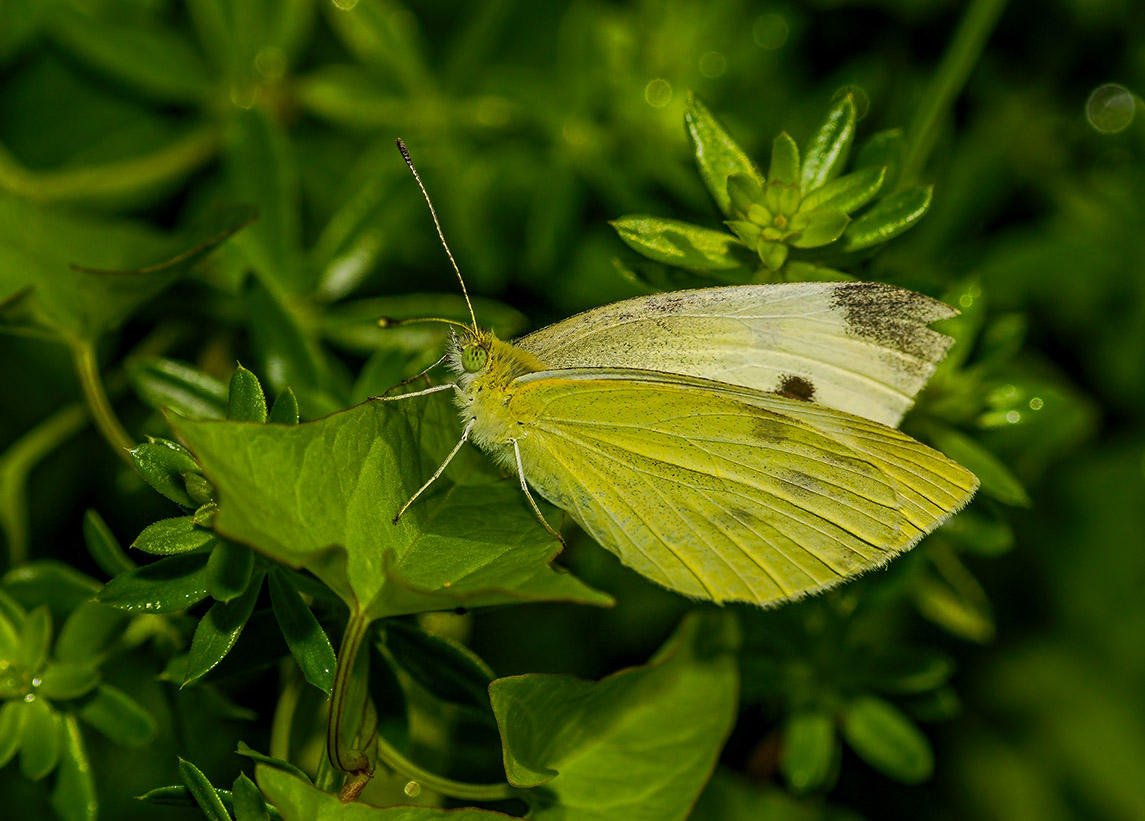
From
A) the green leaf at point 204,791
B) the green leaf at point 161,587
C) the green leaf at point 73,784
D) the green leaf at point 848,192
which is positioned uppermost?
the green leaf at point 848,192

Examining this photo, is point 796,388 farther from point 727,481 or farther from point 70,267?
point 70,267

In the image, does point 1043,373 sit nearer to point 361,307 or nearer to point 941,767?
point 941,767

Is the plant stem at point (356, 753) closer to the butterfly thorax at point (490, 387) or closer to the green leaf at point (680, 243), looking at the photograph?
the butterfly thorax at point (490, 387)

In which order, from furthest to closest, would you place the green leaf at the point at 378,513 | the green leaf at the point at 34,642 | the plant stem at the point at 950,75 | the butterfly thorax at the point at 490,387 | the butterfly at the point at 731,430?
the plant stem at the point at 950,75
the butterfly thorax at the point at 490,387
the butterfly at the point at 731,430
the green leaf at the point at 34,642
the green leaf at the point at 378,513

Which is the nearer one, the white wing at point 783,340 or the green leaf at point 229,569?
the green leaf at point 229,569

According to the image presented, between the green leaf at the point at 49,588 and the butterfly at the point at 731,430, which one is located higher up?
the butterfly at the point at 731,430

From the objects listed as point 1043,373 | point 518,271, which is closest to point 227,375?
point 518,271

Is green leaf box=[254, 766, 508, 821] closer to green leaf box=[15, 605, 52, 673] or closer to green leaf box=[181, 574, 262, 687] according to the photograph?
green leaf box=[181, 574, 262, 687]

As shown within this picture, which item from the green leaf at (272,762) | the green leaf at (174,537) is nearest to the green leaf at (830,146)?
the green leaf at (174,537)
